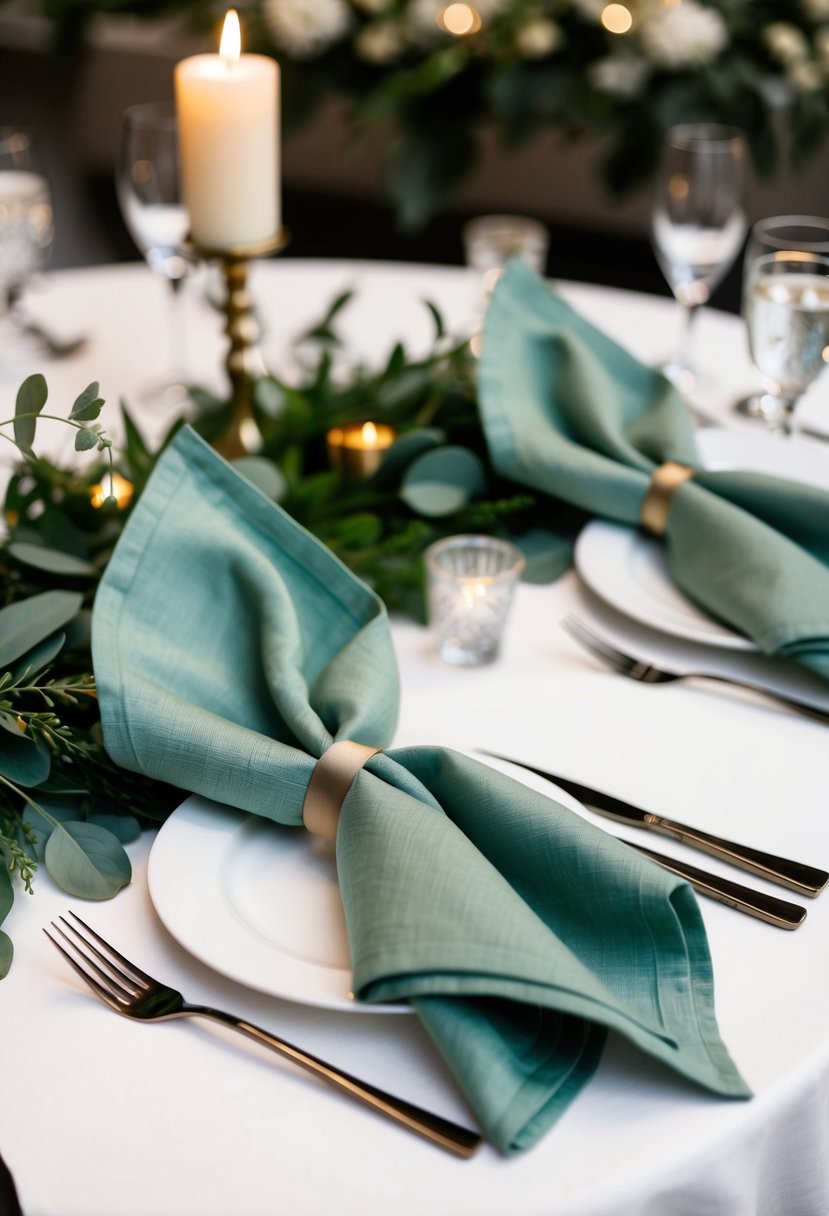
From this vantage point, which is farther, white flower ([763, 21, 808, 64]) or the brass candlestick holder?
white flower ([763, 21, 808, 64])

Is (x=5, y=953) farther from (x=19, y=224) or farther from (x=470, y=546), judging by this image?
(x=19, y=224)

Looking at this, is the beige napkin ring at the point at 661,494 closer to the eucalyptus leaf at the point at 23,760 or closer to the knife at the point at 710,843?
the knife at the point at 710,843

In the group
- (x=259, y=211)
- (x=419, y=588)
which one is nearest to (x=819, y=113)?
(x=259, y=211)

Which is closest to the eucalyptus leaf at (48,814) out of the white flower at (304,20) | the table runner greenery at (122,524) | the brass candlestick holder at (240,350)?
the table runner greenery at (122,524)

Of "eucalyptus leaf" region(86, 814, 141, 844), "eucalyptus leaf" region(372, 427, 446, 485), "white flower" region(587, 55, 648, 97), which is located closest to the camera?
"eucalyptus leaf" region(86, 814, 141, 844)

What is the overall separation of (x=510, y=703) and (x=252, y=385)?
52 centimetres

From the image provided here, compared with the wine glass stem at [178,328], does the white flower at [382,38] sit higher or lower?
higher

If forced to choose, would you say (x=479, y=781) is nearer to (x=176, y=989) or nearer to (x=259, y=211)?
(x=176, y=989)

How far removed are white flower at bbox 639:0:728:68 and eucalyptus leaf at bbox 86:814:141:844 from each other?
6.86ft

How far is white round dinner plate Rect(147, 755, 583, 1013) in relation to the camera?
0.59 m

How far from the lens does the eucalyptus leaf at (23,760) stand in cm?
Result: 71

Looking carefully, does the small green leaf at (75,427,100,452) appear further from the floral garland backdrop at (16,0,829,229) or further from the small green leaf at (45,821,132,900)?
the floral garland backdrop at (16,0,829,229)

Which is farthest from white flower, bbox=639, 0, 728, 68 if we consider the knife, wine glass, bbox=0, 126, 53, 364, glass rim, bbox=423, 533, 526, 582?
the knife

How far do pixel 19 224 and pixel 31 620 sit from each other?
798 millimetres
